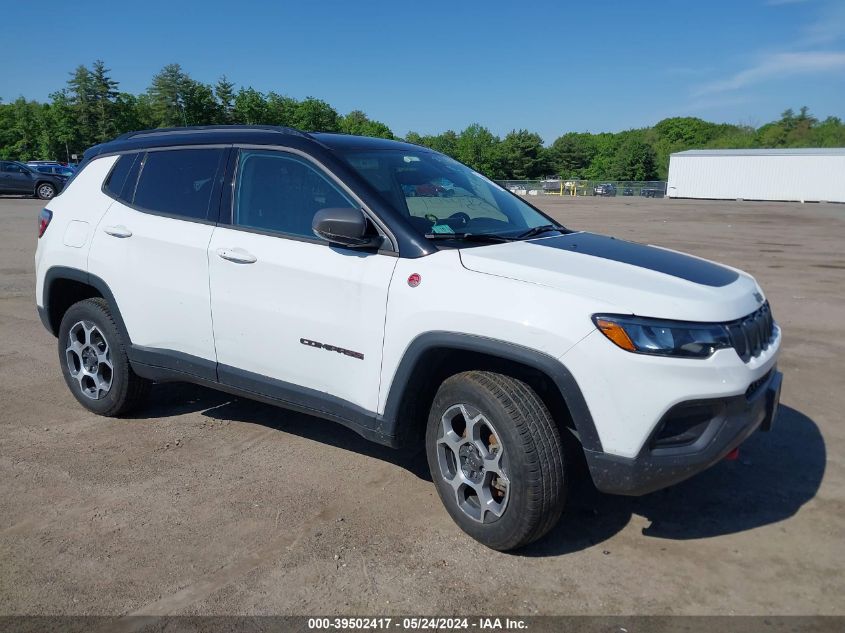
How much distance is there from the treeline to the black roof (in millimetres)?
51576

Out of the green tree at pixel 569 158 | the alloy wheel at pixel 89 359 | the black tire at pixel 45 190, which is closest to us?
the alloy wheel at pixel 89 359

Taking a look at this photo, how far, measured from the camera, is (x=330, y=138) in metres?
4.13

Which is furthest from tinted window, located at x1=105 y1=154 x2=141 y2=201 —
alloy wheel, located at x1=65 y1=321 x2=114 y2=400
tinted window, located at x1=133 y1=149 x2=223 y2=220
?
alloy wheel, located at x1=65 y1=321 x2=114 y2=400

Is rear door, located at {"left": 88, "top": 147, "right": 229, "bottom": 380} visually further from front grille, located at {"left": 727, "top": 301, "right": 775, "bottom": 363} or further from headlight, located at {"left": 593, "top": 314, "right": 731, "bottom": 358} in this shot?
front grille, located at {"left": 727, "top": 301, "right": 775, "bottom": 363}

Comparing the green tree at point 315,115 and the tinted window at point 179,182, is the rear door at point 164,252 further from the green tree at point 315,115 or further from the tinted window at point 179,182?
the green tree at point 315,115

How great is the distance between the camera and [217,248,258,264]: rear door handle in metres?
3.92

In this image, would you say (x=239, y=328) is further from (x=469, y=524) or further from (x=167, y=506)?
(x=469, y=524)

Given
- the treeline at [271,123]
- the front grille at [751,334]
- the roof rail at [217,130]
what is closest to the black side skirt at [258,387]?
the roof rail at [217,130]

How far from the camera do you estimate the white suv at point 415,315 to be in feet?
9.60

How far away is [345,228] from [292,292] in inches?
21.6

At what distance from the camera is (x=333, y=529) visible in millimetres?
3525

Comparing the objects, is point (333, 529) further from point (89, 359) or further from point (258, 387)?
point (89, 359)

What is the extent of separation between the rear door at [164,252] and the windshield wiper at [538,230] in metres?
1.83

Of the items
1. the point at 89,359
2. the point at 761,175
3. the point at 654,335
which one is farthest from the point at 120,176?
the point at 761,175
